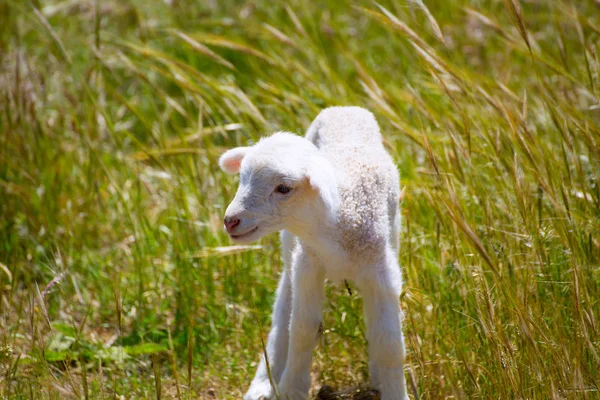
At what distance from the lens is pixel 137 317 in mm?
4551

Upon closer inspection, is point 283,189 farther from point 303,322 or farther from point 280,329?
point 280,329

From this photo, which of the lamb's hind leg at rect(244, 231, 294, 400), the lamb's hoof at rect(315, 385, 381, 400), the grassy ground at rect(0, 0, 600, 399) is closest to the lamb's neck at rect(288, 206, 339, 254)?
the grassy ground at rect(0, 0, 600, 399)

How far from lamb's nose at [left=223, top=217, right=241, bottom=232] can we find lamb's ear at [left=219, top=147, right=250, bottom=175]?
45 centimetres

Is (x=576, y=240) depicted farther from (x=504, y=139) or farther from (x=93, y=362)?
(x=93, y=362)

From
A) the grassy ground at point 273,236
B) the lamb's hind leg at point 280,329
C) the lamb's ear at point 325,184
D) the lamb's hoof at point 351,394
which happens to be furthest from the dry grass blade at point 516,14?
the lamb's hoof at point 351,394

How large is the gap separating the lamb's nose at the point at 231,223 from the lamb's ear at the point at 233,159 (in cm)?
45

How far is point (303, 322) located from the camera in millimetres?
3504

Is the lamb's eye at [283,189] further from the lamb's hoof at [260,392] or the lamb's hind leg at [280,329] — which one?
the lamb's hoof at [260,392]

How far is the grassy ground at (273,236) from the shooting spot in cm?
331

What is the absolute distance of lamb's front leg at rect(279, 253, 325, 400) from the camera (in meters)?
3.49

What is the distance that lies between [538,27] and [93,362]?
17.6 feet

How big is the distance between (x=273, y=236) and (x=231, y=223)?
69.9 inches

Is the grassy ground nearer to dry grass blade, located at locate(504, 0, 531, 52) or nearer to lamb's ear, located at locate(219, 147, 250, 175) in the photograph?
dry grass blade, located at locate(504, 0, 531, 52)

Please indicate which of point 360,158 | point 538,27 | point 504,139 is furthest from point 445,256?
point 538,27
